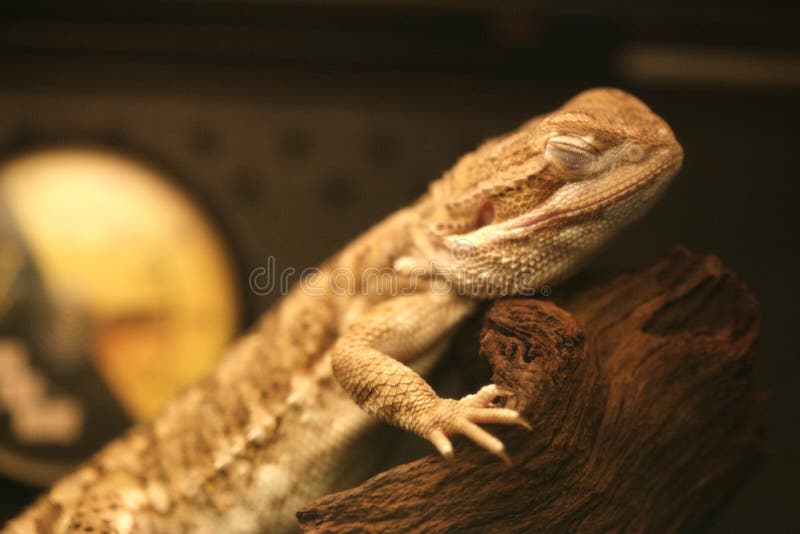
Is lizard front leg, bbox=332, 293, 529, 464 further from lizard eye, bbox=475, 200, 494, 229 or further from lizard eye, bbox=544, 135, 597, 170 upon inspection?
lizard eye, bbox=544, 135, 597, 170

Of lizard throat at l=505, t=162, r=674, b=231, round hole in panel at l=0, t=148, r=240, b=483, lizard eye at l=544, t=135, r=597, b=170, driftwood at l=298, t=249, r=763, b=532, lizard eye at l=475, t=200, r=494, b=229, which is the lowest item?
driftwood at l=298, t=249, r=763, b=532

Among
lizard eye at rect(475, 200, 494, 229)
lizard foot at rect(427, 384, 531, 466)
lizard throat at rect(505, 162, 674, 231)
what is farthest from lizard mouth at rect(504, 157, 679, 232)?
lizard foot at rect(427, 384, 531, 466)

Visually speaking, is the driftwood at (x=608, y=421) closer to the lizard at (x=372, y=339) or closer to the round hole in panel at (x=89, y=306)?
the lizard at (x=372, y=339)

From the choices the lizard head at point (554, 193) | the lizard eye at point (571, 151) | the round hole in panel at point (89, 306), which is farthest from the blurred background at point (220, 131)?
the lizard eye at point (571, 151)

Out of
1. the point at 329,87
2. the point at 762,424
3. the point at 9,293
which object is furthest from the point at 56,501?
the point at 762,424

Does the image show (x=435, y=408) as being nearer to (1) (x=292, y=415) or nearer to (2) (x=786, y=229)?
(1) (x=292, y=415)
